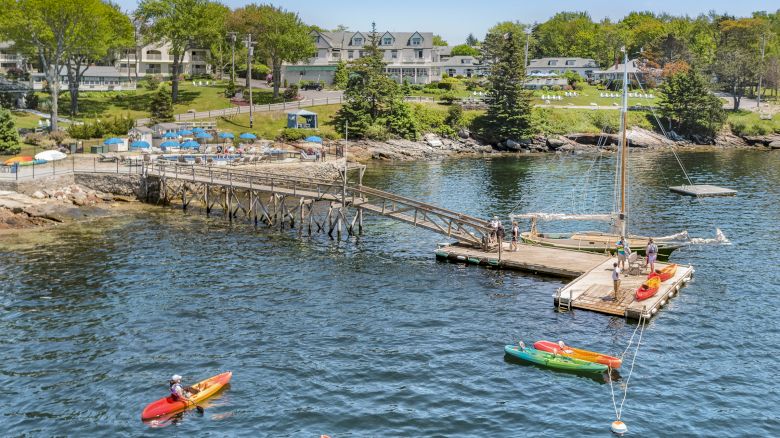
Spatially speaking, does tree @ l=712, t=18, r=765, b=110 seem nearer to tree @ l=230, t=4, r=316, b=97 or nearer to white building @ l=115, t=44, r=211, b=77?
tree @ l=230, t=4, r=316, b=97

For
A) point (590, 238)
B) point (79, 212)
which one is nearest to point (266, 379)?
point (590, 238)

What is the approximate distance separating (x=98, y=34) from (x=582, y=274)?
81.0 metres

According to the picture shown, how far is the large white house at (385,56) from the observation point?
15012 cm

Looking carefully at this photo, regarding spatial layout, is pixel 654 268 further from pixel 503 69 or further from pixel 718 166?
pixel 503 69

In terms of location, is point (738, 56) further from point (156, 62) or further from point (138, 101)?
point (156, 62)

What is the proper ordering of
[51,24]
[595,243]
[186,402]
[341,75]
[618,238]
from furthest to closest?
[341,75]
[51,24]
[618,238]
[595,243]
[186,402]

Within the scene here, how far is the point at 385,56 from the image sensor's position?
6043 inches

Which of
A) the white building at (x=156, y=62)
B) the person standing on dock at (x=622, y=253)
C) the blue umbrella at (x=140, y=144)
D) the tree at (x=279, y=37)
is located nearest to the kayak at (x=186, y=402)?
the person standing on dock at (x=622, y=253)

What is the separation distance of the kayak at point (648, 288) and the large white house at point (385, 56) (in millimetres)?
112922

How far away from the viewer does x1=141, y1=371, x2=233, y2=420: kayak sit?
1172 inches

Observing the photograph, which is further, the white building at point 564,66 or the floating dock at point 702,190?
the white building at point 564,66

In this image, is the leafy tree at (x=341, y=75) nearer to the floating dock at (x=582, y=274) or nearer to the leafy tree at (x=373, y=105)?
the leafy tree at (x=373, y=105)

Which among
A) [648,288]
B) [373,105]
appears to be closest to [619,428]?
[648,288]

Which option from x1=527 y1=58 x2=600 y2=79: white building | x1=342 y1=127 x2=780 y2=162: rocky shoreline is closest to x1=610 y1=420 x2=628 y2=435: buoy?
x1=342 y1=127 x2=780 y2=162: rocky shoreline
